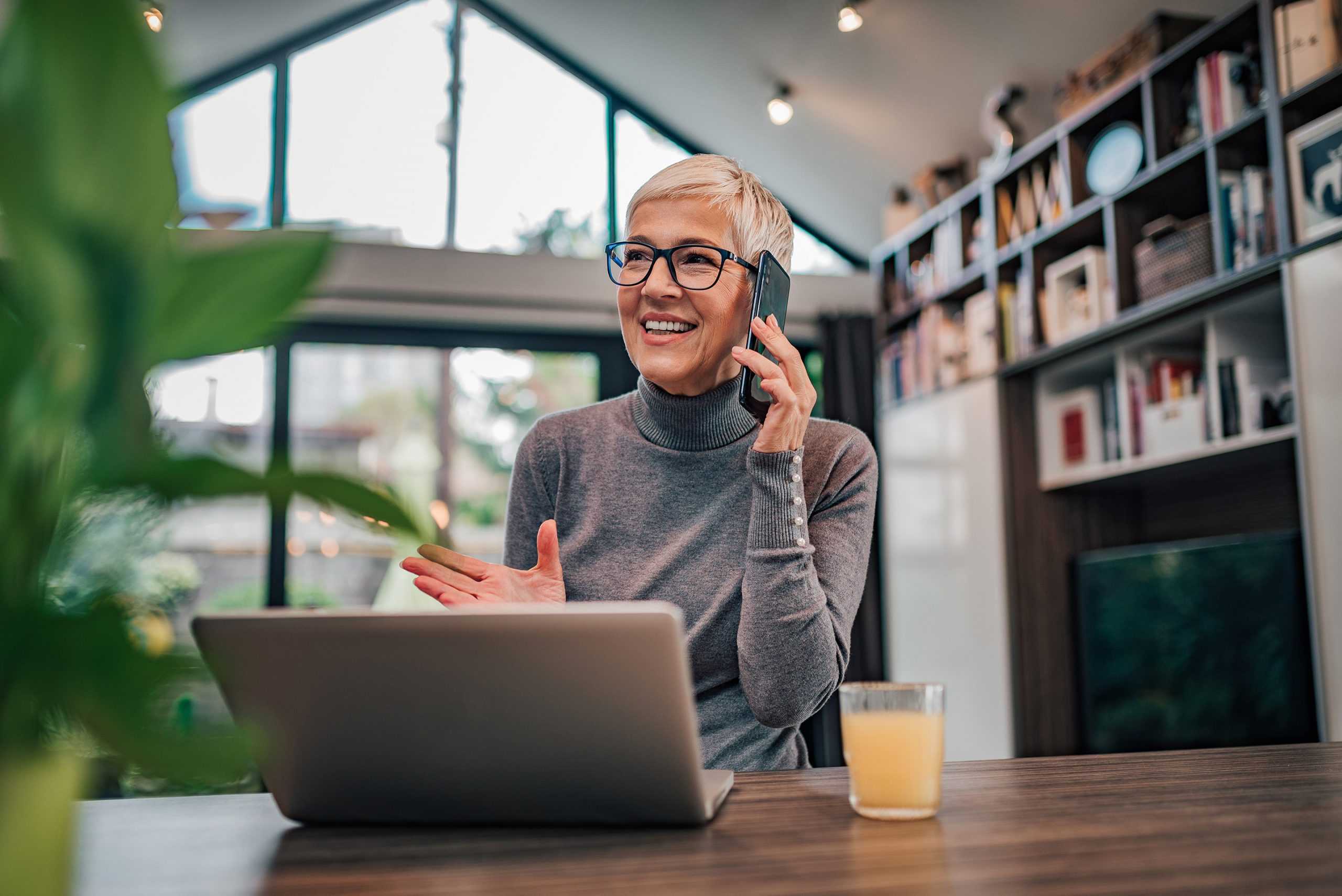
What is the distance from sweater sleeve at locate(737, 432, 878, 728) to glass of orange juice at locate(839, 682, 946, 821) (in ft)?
1.05

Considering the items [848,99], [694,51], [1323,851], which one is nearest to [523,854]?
[1323,851]

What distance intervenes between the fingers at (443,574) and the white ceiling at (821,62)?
3.00 metres

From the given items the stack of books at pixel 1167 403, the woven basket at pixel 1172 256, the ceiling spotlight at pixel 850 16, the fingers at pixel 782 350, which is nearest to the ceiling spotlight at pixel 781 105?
the ceiling spotlight at pixel 850 16

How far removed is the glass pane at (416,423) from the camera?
14.4ft

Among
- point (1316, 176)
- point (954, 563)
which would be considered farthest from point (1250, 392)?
point (954, 563)

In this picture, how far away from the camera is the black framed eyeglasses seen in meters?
1.33

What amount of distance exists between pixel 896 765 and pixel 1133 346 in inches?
112

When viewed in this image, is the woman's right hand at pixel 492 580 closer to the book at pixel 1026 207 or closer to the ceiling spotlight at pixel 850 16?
the book at pixel 1026 207

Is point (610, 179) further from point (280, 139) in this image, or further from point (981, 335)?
point (981, 335)

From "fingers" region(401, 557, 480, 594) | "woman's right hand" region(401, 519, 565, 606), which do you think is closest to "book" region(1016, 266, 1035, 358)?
"woman's right hand" region(401, 519, 565, 606)

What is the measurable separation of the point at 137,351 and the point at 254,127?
507 cm

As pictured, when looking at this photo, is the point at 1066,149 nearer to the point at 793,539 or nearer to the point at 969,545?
the point at 969,545

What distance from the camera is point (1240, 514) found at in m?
3.10

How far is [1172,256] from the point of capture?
2867mm
